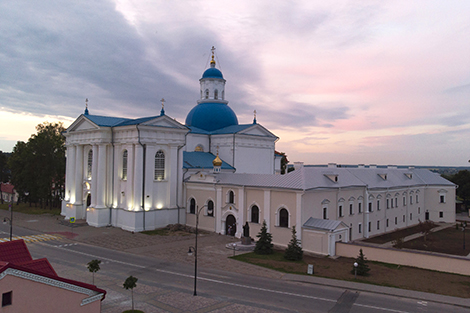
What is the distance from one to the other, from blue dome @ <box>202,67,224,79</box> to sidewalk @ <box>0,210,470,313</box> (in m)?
29.9

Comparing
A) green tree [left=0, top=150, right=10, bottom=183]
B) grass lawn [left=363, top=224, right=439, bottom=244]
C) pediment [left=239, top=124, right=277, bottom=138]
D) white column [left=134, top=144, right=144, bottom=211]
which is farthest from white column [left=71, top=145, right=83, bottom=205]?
green tree [left=0, top=150, right=10, bottom=183]

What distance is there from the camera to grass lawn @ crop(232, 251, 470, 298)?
896 inches

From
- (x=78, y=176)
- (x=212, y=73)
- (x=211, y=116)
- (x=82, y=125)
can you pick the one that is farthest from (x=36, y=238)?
(x=212, y=73)

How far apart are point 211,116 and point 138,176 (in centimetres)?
1924

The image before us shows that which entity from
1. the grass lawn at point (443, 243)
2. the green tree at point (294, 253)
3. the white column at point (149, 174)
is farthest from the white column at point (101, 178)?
the grass lawn at point (443, 243)

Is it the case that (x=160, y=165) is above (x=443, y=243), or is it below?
above

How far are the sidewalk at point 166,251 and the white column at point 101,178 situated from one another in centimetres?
362

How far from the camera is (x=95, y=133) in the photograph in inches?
1764

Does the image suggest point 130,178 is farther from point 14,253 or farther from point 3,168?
point 3,168

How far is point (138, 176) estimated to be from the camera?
41281mm

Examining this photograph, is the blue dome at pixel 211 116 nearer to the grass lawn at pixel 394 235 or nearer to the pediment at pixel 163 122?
the pediment at pixel 163 122

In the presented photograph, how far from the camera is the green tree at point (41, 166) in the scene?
59.9 metres

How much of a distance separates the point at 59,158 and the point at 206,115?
2929 cm

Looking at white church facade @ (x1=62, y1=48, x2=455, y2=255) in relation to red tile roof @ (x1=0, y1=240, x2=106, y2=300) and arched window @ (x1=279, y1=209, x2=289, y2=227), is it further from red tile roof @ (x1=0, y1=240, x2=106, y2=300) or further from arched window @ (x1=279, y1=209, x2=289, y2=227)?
red tile roof @ (x1=0, y1=240, x2=106, y2=300)
